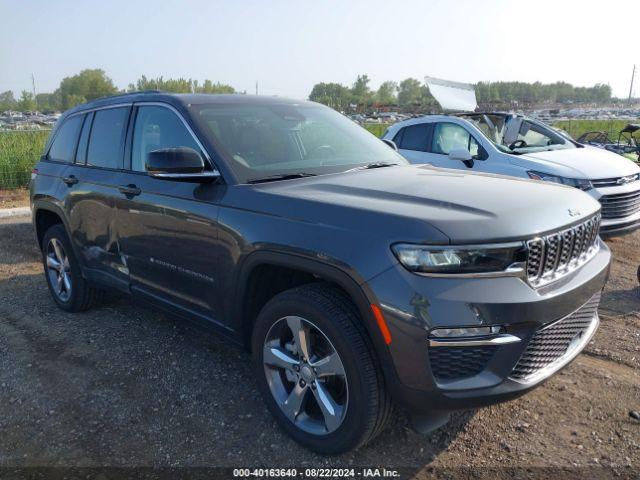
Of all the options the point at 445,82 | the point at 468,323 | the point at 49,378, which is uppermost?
the point at 445,82

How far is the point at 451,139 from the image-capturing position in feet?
25.7

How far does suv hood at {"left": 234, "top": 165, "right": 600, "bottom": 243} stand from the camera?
2311 mm

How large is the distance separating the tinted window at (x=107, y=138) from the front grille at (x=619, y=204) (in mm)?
5343

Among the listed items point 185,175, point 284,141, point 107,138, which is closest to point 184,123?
point 185,175

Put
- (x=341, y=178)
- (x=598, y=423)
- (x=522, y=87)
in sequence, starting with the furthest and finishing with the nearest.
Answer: (x=522, y=87)
(x=341, y=178)
(x=598, y=423)

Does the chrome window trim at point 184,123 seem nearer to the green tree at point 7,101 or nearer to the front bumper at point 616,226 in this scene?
the front bumper at point 616,226

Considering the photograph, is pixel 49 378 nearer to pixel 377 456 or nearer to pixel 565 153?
pixel 377 456

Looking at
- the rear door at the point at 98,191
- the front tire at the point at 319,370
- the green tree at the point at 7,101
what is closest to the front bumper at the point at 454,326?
the front tire at the point at 319,370

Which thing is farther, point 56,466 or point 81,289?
point 81,289

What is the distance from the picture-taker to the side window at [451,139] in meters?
7.53

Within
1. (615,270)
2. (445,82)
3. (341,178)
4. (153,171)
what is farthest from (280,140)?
(445,82)

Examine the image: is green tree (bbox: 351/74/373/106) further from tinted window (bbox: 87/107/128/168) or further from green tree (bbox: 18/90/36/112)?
tinted window (bbox: 87/107/128/168)

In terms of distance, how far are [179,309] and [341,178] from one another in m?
1.39

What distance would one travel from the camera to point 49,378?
3688 millimetres
